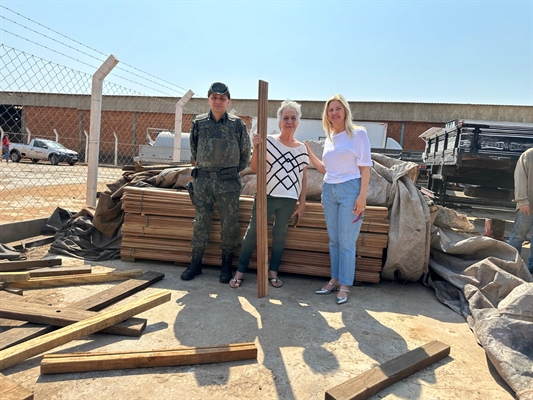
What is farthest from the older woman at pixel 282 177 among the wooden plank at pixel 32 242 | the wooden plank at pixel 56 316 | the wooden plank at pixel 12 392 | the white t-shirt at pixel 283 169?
the wooden plank at pixel 32 242

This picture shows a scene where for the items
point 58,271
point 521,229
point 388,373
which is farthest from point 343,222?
point 521,229

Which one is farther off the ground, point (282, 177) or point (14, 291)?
point (282, 177)

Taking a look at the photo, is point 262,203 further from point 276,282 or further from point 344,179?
point 276,282

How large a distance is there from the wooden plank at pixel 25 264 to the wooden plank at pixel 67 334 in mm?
1520

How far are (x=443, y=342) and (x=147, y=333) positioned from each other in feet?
6.99

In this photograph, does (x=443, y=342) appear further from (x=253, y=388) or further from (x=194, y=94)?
(x=194, y=94)

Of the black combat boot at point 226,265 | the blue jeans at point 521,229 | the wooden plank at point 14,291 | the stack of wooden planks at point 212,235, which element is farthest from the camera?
the blue jeans at point 521,229

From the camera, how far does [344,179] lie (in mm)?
3180

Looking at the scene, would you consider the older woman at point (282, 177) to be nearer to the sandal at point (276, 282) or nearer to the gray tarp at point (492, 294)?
the sandal at point (276, 282)

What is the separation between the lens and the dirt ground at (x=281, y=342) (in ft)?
6.51

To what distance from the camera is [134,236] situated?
163 inches

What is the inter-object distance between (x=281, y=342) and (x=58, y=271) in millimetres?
2313

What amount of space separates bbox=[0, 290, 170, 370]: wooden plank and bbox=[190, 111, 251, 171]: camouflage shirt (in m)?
1.40

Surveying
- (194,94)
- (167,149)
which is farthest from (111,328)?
(167,149)
